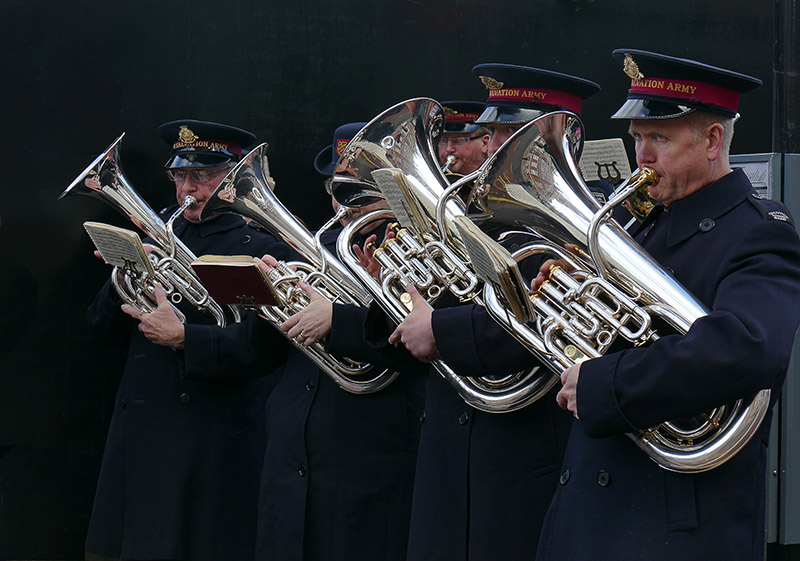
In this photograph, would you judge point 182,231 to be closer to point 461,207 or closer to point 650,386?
point 461,207

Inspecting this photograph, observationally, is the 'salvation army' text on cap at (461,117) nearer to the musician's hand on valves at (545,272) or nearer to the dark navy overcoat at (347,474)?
the dark navy overcoat at (347,474)

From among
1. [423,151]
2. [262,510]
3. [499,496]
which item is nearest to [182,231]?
[262,510]

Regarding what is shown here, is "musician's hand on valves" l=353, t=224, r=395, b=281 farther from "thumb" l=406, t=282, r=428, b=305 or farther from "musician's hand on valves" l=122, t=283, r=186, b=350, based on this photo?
"musician's hand on valves" l=122, t=283, r=186, b=350

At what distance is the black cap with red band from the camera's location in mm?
2715

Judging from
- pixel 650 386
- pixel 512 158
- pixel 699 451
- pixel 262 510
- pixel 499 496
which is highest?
pixel 512 158

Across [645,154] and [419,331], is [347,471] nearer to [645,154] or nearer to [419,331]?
[419,331]

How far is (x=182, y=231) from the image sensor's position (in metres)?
5.14

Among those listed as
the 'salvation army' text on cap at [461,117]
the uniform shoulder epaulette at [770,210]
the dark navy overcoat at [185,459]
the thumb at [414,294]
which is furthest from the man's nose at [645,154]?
the dark navy overcoat at [185,459]

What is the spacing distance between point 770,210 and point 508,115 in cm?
128

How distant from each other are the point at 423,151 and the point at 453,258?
0.46 meters

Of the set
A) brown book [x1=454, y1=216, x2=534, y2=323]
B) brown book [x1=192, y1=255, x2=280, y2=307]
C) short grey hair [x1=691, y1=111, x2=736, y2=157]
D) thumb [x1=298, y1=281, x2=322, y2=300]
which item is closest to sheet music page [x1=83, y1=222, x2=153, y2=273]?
brown book [x1=192, y1=255, x2=280, y2=307]

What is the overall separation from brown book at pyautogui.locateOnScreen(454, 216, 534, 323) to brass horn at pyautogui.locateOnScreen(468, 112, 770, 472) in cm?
3

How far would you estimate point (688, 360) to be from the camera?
242 centimetres

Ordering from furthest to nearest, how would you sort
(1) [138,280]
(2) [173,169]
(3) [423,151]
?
(2) [173,169] → (1) [138,280] → (3) [423,151]
